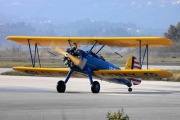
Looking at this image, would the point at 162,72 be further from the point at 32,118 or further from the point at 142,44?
the point at 32,118

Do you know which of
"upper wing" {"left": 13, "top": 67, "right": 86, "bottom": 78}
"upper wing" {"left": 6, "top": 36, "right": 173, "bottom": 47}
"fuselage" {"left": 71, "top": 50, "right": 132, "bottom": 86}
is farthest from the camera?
"upper wing" {"left": 13, "top": 67, "right": 86, "bottom": 78}

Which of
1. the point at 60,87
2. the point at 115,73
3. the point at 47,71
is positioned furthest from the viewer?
the point at 47,71

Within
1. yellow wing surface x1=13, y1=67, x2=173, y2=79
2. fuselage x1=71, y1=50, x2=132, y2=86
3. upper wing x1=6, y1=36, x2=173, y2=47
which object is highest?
upper wing x1=6, y1=36, x2=173, y2=47

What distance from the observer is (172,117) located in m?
13.8

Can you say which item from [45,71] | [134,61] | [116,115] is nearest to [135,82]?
[134,61]

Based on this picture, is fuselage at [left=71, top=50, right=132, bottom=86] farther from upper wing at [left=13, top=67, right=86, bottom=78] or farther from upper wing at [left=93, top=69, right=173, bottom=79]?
upper wing at [left=13, top=67, right=86, bottom=78]

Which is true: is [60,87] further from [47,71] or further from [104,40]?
[104,40]

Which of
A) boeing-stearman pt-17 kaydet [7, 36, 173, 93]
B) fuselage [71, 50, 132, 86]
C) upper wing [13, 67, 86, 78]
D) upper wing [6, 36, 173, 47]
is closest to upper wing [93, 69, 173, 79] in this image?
boeing-stearman pt-17 kaydet [7, 36, 173, 93]

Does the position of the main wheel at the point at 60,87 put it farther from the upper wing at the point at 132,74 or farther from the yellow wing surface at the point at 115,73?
the upper wing at the point at 132,74

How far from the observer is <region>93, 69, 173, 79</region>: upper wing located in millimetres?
22828

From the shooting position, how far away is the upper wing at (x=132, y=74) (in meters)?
22.8

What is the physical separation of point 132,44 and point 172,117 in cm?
1247

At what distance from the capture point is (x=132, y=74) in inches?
926

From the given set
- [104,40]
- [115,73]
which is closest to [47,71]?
[104,40]
